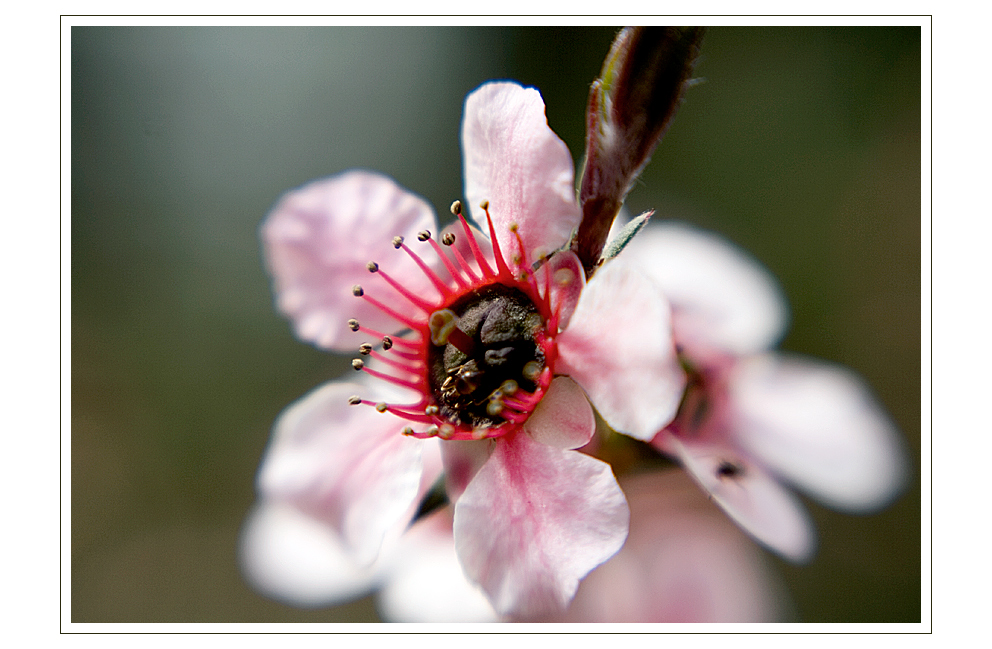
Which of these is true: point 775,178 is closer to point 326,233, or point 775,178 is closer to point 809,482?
point 809,482

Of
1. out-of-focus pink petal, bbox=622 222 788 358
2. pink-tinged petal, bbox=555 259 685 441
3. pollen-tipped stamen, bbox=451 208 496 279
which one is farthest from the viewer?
out-of-focus pink petal, bbox=622 222 788 358

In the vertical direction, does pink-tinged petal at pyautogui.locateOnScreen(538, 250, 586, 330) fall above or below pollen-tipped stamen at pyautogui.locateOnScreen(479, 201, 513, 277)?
below

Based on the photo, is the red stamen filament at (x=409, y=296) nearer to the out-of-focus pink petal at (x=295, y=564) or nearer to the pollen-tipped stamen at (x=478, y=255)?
the pollen-tipped stamen at (x=478, y=255)

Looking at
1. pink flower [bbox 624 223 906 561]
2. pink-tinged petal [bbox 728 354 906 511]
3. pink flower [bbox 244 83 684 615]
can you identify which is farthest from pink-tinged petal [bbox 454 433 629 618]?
pink-tinged petal [bbox 728 354 906 511]

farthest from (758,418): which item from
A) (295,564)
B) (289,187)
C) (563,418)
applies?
(289,187)

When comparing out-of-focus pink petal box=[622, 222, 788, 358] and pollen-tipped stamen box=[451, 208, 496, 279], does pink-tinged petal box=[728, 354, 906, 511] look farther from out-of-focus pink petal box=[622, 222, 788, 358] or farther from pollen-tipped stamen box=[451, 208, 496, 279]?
pollen-tipped stamen box=[451, 208, 496, 279]
